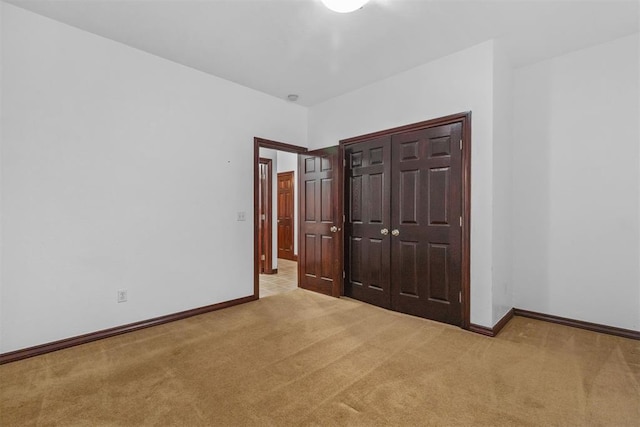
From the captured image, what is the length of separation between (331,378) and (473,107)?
2.71 meters

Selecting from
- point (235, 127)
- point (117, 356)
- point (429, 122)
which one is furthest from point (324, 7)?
point (117, 356)

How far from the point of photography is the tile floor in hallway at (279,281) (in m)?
4.60

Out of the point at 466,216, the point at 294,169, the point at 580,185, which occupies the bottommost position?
the point at 466,216

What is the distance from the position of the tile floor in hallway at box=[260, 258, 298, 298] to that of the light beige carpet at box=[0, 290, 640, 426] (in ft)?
4.73

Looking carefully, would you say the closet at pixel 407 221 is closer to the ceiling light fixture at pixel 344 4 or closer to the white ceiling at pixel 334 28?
the white ceiling at pixel 334 28

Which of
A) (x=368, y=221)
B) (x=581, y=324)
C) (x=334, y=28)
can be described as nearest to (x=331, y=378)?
(x=368, y=221)

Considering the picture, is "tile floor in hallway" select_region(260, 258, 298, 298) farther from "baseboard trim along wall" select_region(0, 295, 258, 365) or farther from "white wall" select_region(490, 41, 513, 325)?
"white wall" select_region(490, 41, 513, 325)

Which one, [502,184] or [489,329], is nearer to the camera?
[489,329]

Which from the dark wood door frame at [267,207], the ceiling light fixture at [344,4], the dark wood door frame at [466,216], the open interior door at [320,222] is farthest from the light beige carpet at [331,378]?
the dark wood door frame at [267,207]

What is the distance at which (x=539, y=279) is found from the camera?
11.1 feet

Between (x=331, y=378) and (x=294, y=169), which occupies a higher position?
(x=294, y=169)

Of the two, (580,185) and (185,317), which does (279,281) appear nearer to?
(185,317)

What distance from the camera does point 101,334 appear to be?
2824 millimetres

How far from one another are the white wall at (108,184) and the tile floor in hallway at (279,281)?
69 cm
